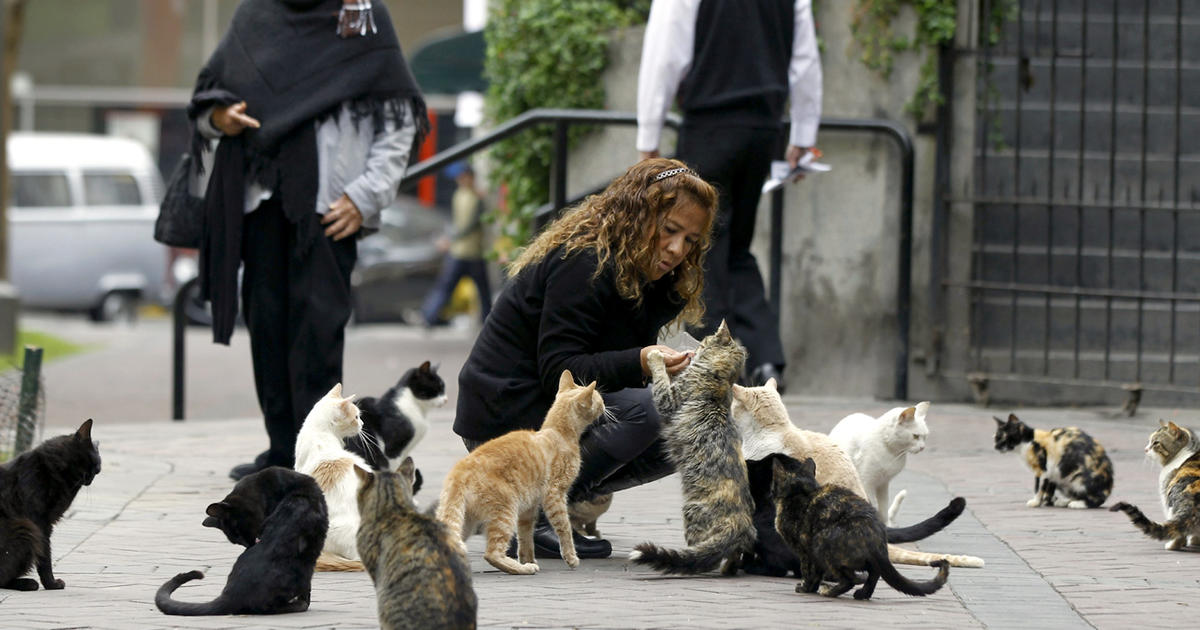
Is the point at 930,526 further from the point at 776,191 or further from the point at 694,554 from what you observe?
the point at 776,191

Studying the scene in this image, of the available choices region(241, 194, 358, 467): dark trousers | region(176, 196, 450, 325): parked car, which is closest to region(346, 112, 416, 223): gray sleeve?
region(241, 194, 358, 467): dark trousers

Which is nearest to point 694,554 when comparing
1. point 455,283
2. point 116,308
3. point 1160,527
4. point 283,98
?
point 1160,527

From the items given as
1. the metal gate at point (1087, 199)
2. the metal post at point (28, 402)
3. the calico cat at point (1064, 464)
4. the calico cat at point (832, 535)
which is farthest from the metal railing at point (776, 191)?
the calico cat at point (832, 535)

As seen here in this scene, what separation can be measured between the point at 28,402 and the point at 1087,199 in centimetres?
602

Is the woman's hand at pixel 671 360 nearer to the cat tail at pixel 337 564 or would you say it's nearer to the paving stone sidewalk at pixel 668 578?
the paving stone sidewalk at pixel 668 578

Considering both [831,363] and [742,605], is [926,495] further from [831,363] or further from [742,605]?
[831,363]

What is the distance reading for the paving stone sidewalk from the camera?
4242 millimetres

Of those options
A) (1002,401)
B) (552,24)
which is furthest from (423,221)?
(1002,401)

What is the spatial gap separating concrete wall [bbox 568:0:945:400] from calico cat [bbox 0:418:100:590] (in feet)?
17.0

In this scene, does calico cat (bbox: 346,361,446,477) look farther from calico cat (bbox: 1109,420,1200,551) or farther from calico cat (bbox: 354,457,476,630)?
calico cat (bbox: 1109,420,1200,551)

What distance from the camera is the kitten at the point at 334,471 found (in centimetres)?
479

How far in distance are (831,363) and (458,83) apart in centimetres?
628

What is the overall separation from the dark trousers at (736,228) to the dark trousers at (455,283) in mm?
8377

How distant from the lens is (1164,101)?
9.71 m
